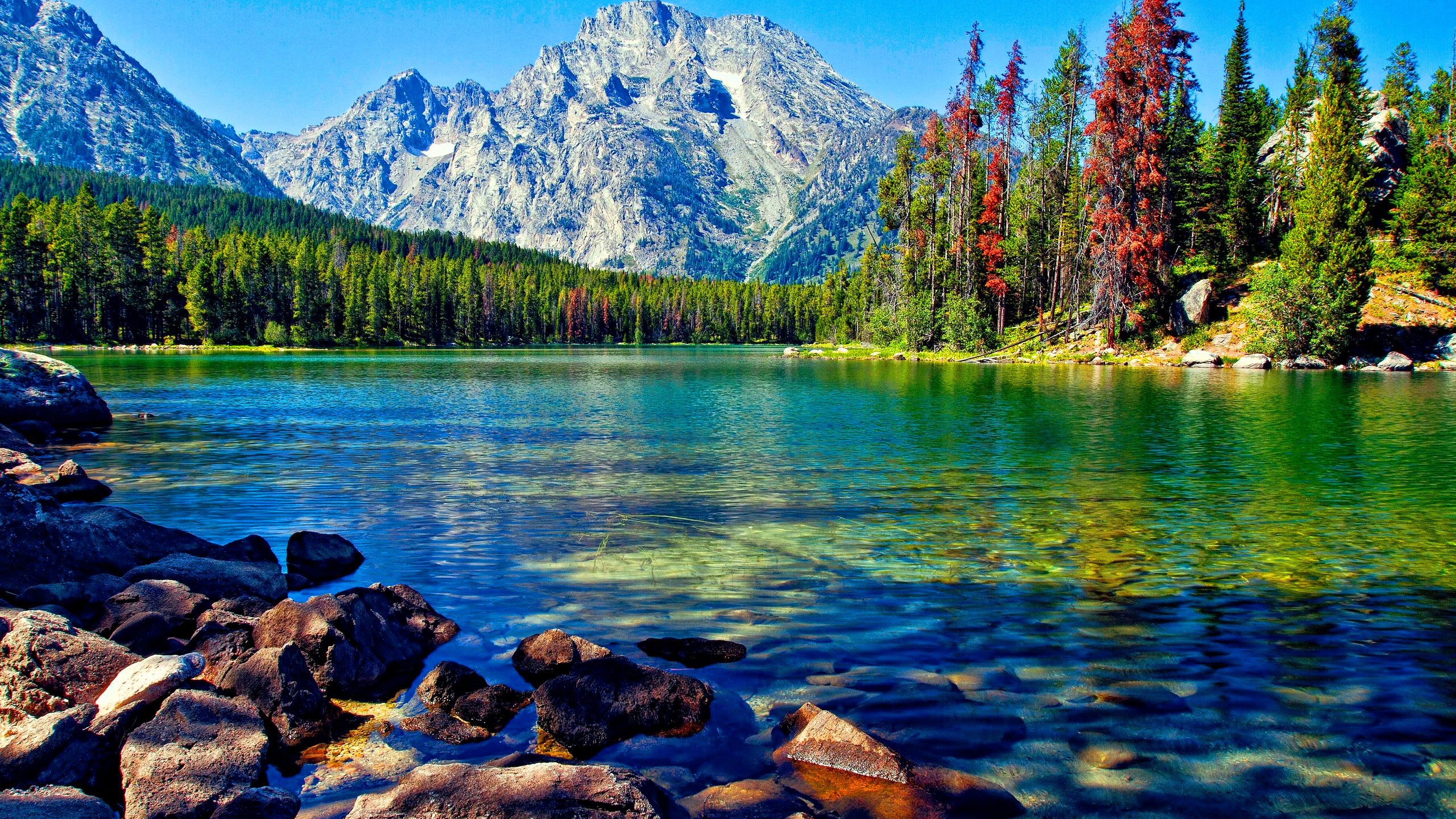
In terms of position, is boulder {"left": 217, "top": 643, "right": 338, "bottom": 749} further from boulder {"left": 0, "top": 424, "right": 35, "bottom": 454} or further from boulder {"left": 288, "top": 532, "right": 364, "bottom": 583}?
boulder {"left": 0, "top": 424, "right": 35, "bottom": 454}

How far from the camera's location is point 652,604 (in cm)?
1005

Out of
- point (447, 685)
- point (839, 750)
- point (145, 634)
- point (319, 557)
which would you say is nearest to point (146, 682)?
point (145, 634)

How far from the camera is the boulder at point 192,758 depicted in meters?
5.19

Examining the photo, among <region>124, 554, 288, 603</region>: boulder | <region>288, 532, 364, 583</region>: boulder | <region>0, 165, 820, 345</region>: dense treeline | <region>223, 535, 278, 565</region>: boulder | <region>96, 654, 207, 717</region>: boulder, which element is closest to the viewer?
<region>96, 654, 207, 717</region>: boulder

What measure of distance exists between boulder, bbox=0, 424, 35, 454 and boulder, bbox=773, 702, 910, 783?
80.5 ft

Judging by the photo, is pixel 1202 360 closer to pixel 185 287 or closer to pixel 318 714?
pixel 318 714

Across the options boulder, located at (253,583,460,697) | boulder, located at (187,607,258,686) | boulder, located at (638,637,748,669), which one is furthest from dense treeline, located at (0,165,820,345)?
boulder, located at (638,637,748,669)

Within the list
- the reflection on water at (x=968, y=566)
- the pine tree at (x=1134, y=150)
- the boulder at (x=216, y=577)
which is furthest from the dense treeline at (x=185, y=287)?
the boulder at (x=216, y=577)

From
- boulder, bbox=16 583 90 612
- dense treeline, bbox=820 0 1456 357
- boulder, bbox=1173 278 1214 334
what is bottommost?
boulder, bbox=16 583 90 612

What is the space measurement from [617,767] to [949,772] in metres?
2.57

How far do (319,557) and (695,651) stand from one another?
6.67 meters

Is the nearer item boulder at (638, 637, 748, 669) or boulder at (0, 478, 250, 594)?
boulder at (638, 637, 748, 669)

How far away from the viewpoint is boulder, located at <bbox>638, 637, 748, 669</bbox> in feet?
26.4

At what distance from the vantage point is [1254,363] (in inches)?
2259
